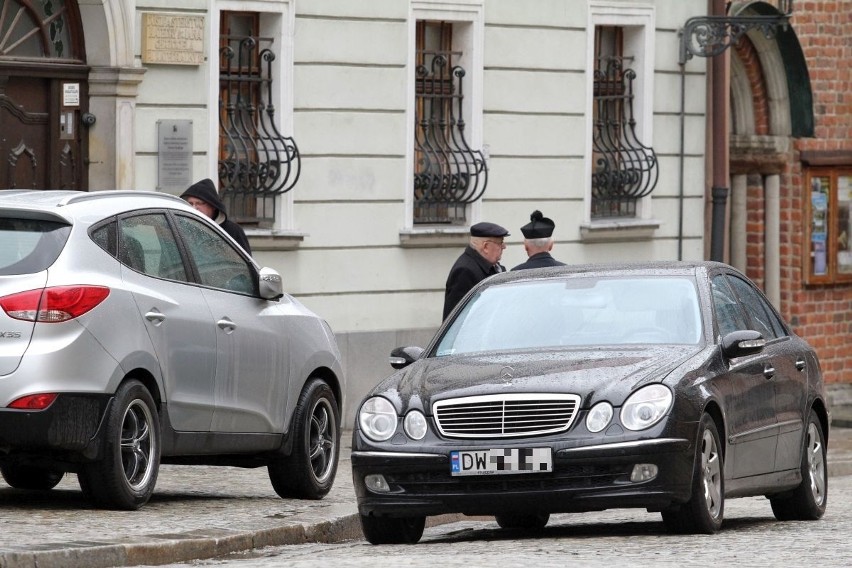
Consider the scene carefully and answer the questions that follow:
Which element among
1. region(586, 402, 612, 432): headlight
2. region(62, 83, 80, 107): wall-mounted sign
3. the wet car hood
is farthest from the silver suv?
region(62, 83, 80, 107): wall-mounted sign

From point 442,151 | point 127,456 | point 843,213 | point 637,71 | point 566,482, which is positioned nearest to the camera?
point 566,482

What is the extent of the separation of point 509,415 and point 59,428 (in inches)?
81.1

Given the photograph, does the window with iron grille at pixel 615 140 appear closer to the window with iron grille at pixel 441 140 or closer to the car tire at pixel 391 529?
the window with iron grille at pixel 441 140

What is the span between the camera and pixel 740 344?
36.7ft

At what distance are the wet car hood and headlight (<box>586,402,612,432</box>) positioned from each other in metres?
0.04

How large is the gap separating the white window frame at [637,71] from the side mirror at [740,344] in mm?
10131

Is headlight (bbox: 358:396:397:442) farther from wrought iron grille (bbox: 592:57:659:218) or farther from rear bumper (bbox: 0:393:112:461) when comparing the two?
wrought iron grille (bbox: 592:57:659:218)

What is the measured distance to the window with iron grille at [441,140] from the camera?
790 inches

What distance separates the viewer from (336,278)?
1931cm

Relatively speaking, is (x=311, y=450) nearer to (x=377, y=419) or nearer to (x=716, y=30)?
(x=377, y=419)

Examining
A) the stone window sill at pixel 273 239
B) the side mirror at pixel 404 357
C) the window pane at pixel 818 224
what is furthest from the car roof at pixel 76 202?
the window pane at pixel 818 224

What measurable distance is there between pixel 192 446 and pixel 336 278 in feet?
25.2

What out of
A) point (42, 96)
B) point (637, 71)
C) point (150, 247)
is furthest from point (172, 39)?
point (150, 247)

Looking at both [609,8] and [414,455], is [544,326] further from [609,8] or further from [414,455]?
[609,8]
